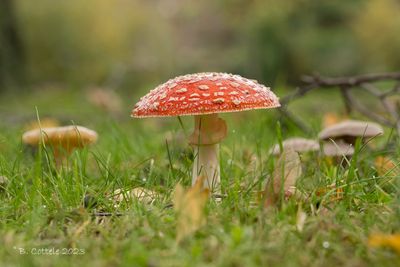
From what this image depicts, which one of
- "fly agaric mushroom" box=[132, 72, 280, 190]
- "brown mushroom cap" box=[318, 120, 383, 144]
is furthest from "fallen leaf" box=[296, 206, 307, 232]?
"brown mushroom cap" box=[318, 120, 383, 144]

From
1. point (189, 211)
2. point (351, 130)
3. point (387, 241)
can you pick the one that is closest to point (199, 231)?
point (189, 211)

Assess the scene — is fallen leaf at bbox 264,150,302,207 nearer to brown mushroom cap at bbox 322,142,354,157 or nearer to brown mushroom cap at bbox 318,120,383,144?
brown mushroom cap at bbox 322,142,354,157

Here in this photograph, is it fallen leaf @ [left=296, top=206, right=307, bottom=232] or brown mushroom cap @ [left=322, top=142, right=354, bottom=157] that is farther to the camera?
brown mushroom cap @ [left=322, top=142, right=354, bottom=157]

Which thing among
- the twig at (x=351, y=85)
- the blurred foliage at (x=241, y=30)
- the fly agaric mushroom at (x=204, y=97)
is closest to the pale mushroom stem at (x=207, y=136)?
the fly agaric mushroom at (x=204, y=97)

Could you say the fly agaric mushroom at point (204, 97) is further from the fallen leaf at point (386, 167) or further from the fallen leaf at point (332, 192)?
the fallen leaf at point (386, 167)

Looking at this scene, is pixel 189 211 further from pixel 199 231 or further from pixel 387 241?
pixel 387 241

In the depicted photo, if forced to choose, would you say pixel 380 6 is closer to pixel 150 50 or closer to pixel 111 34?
pixel 150 50
